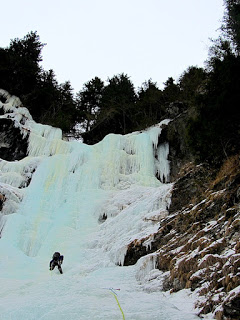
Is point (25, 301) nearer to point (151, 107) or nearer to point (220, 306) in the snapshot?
point (220, 306)

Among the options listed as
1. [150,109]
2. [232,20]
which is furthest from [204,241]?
[150,109]

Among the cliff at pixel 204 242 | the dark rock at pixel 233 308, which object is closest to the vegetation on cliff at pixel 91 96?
the cliff at pixel 204 242

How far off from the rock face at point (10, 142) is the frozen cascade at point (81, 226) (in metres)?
0.77

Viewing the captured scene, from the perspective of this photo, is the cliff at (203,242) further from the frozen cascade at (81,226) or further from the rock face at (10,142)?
the rock face at (10,142)

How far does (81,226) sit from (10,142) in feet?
31.2

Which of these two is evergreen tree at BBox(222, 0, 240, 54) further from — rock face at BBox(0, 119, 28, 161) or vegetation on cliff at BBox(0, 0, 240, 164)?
rock face at BBox(0, 119, 28, 161)

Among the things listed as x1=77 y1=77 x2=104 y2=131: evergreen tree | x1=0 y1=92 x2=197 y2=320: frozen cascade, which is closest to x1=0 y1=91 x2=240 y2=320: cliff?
x1=0 y1=92 x2=197 y2=320: frozen cascade

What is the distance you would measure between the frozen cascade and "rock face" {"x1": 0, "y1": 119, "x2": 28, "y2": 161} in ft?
2.51

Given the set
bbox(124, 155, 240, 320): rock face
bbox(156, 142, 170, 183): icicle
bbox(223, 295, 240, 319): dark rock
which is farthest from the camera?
bbox(156, 142, 170, 183): icicle

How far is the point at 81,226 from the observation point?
11.8 metres

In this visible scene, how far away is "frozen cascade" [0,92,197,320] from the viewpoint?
177 inches

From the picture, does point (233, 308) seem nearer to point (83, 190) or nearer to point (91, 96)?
point (83, 190)

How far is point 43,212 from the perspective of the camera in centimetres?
1285

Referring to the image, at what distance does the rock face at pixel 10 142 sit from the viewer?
18641mm
